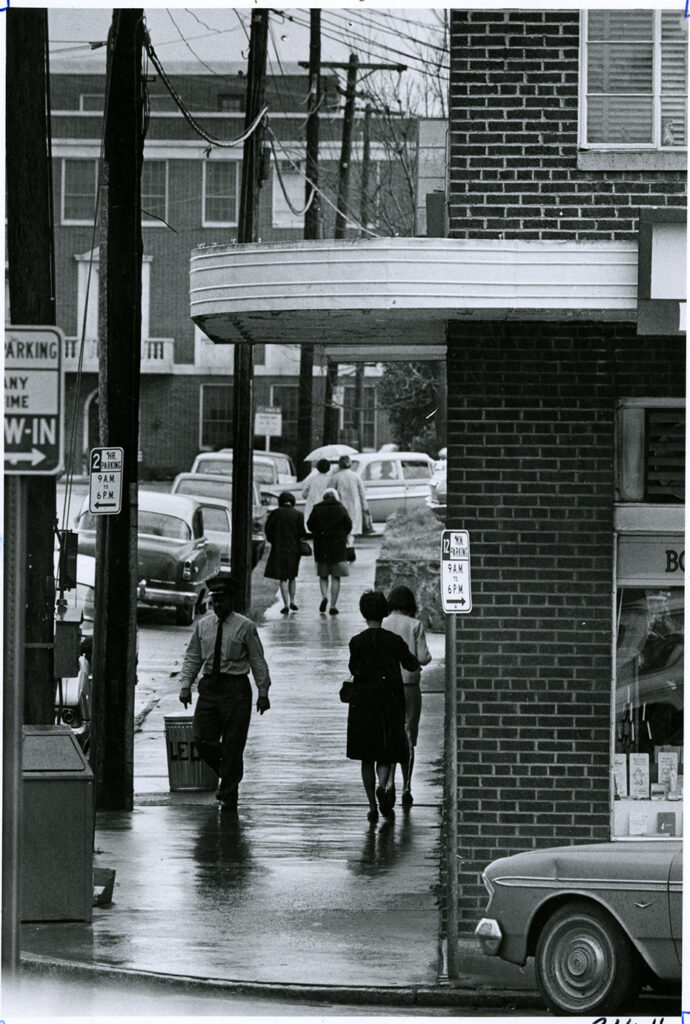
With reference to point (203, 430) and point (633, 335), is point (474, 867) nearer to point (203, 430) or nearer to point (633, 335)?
point (633, 335)

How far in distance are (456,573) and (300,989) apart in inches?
92.8

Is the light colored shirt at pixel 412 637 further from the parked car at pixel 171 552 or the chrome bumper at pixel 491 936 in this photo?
the parked car at pixel 171 552

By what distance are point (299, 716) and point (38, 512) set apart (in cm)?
767

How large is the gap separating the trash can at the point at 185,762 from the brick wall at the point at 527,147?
6.29 metres

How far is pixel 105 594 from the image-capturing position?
14.2 m

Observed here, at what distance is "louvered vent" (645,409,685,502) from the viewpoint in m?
10.4

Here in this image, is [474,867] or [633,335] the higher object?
[633,335]

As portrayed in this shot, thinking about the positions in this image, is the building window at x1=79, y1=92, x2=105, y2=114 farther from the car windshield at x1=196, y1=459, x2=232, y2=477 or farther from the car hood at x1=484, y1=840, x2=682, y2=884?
the car hood at x1=484, y1=840, x2=682, y2=884

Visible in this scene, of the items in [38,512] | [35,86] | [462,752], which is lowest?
[462,752]

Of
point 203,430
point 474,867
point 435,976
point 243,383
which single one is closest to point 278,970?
point 435,976

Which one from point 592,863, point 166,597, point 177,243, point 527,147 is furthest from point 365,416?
point 592,863

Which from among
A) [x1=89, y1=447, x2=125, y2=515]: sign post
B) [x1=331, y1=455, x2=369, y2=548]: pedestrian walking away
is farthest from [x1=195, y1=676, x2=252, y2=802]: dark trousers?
[x1=331, y1=455, x2=369, y2=548]: pedestrian walking away

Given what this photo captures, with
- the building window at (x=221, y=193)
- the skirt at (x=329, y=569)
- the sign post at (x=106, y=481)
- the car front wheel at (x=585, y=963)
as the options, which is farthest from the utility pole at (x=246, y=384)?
the building window at (x=221, y=193)

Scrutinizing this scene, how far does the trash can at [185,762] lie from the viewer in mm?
15016
